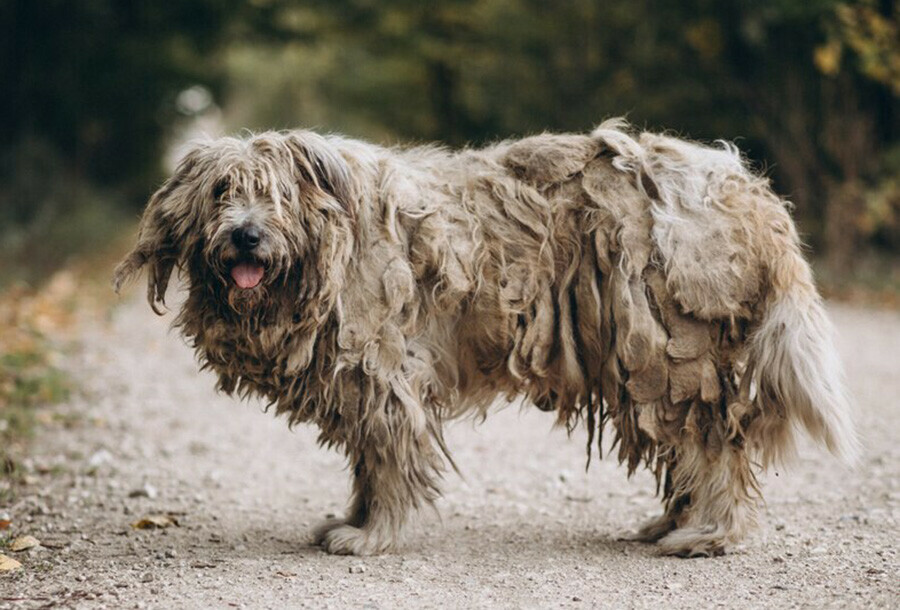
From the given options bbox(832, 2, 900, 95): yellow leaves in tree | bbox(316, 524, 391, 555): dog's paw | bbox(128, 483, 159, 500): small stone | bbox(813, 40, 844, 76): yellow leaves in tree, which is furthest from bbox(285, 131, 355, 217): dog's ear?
bbox(813, 40, 844, 76): yellow leaves in tree

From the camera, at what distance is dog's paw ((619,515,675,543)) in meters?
5.38

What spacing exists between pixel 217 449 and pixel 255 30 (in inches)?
610

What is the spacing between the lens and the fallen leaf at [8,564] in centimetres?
476

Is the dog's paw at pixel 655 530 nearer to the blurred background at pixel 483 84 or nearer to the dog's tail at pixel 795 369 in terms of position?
the dog's tail at pixel 795 369

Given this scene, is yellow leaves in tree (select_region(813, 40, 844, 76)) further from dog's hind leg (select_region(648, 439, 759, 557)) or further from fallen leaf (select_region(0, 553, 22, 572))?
fallen leaf (select_region(0, 553, 22, 572))

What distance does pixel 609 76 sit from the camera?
72.1 ft

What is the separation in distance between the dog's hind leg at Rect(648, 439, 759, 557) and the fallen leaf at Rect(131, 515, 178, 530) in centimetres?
256

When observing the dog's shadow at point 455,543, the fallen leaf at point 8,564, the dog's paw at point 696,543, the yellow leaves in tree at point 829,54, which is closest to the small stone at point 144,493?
the dog's shadow at point 455,543

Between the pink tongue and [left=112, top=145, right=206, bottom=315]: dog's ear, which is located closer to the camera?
the pink tongue

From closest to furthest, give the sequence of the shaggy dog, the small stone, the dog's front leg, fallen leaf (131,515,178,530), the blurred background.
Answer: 1. the shaggy dog
2. the dog's front leg
3. fallen leaf (131,515,178,530)
4. the small stone
5. the blurred background

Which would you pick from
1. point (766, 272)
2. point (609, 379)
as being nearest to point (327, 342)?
point (609, 379)

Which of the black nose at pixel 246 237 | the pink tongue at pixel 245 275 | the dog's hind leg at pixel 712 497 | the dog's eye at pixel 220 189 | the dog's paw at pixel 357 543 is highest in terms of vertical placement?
the dog's eye at pixel 220 189

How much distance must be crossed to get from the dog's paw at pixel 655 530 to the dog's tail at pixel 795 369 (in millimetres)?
658

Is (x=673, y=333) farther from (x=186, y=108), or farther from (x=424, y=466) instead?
(x=186, y=108)
